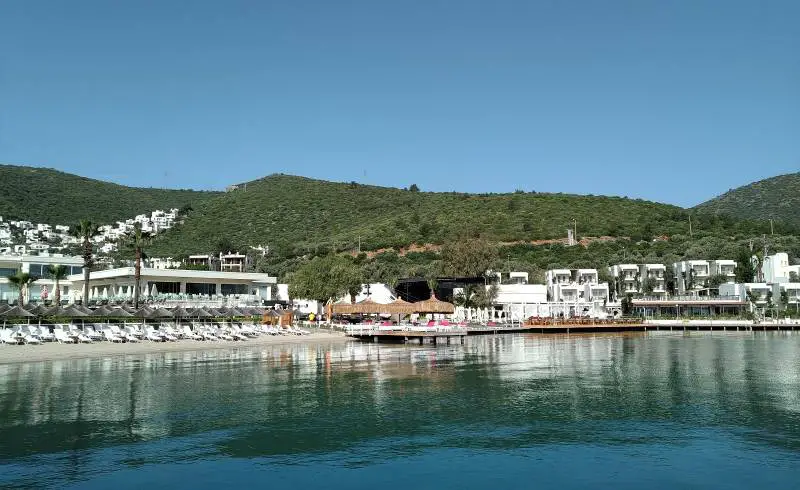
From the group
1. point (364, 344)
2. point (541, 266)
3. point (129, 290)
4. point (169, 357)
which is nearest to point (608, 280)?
point (541, 266)

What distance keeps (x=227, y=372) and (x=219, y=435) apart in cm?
1444

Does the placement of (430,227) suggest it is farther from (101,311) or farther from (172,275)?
(101,311)

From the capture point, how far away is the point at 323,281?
71375mm

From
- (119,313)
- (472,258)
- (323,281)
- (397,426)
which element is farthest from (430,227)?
(397,426)

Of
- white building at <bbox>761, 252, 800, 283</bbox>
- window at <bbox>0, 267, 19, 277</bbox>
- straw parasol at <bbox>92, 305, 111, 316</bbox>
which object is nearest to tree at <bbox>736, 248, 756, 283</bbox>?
white building at <bbox>761, 252, 800, 283</bbox>

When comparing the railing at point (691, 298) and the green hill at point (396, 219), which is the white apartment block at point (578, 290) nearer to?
the railing at point (691, 298)

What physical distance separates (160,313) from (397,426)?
38.9 meters

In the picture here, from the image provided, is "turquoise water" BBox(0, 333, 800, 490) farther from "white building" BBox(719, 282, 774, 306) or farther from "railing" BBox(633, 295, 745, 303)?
"white building" BBox(719, 282, 774, 306)

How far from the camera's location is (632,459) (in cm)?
1831

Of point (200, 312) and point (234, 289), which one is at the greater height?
point (234, 289)

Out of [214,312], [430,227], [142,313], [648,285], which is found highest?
[430,227]

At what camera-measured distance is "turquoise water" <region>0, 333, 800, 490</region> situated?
1698cm

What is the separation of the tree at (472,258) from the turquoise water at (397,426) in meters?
44.3

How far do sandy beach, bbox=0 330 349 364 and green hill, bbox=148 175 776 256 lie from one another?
5428 cm
